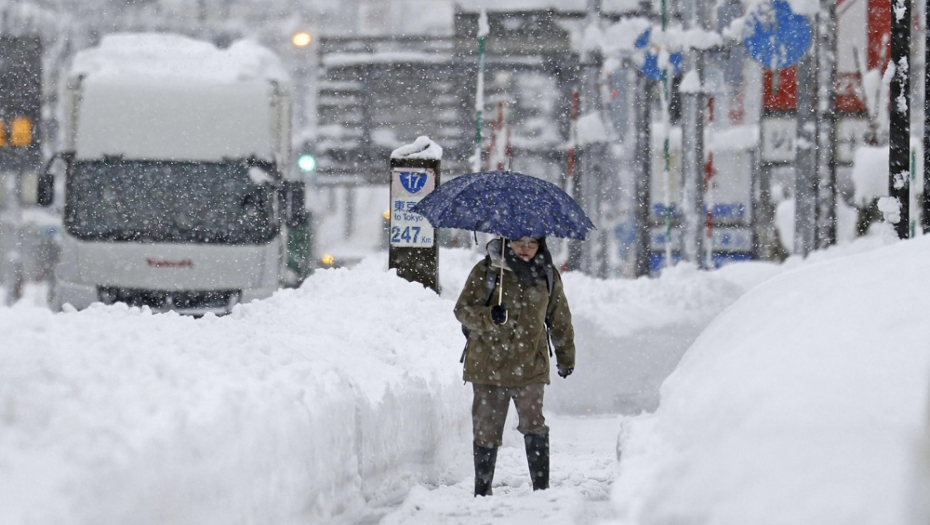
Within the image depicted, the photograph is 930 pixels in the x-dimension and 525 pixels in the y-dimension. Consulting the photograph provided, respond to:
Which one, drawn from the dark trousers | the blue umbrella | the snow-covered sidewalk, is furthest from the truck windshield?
the dark trousers

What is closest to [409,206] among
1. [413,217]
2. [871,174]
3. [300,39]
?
[413,217]

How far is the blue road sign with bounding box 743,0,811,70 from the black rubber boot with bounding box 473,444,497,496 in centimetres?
1201

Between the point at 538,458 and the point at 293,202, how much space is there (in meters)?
9.10

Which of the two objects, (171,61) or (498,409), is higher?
(171,61)

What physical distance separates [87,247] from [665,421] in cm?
1301

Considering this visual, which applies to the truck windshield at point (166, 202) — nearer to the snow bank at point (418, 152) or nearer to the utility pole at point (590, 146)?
the snow bank at point (418, 152)

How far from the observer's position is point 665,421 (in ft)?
15.6

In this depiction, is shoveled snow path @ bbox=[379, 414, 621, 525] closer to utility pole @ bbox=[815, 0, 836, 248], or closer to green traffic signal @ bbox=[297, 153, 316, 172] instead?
green traffic signal @ bbox=[297, 153, 316, 172]

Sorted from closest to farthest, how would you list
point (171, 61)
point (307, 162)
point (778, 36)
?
point (171, 61)
point (778, 36)
point (307, 162)

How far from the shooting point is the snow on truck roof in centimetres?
1675

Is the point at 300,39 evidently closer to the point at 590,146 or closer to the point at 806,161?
the point at 806,161

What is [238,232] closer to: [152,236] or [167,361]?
[152,236]

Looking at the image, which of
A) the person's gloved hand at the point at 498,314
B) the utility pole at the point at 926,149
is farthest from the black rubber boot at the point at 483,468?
the utility pole at the point at 926,149

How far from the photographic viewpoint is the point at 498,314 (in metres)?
7.61
